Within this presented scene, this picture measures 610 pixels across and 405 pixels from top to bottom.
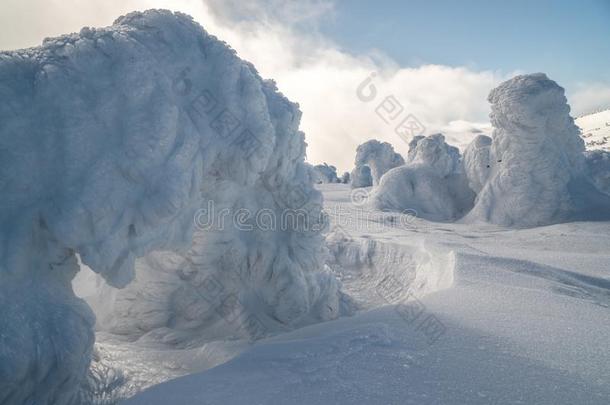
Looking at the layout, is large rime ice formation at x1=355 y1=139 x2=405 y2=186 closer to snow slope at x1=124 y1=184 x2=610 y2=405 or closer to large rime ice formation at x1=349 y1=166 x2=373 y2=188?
large rime ice formation at x1=349 y1=166 x2=373 y2=188

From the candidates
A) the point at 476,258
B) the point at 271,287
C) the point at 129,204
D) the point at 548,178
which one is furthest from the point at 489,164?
the point at 129,204

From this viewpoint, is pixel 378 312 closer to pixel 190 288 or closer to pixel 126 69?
pixel 190 288

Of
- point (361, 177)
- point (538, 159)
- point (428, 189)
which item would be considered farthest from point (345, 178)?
point (538, 159)

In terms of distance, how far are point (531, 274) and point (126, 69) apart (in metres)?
3.41

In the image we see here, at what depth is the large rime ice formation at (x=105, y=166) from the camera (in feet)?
5.20

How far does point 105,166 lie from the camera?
1779 mm

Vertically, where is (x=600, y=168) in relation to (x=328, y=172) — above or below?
below

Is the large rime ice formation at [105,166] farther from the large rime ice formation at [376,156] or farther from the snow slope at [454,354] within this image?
the large rime ice formation at [376,156]

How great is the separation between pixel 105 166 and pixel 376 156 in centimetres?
1549

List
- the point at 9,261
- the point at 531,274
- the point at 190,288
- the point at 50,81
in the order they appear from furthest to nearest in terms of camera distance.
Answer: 1. the point at 531,274
2. the point at 190,288
3. the point at 50,81
4. the point at 9,261

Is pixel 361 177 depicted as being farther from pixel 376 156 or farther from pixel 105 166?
pixel 105 166

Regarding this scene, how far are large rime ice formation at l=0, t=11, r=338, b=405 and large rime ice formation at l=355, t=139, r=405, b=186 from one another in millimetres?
14327

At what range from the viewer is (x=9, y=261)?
1542mm

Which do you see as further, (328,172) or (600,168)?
(328,172)
